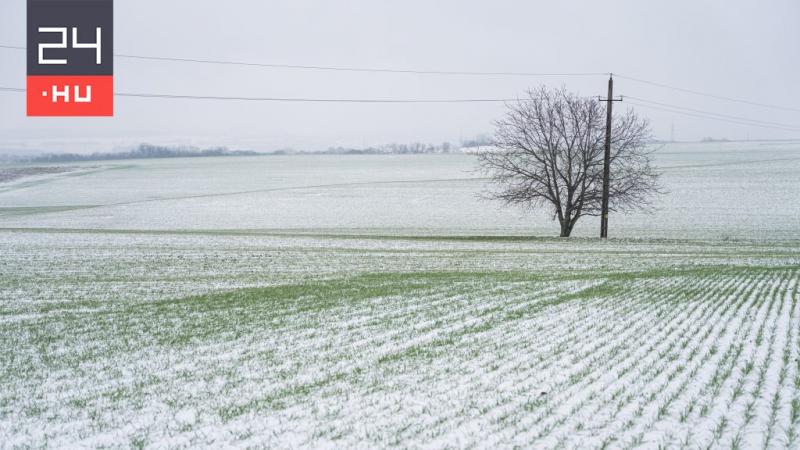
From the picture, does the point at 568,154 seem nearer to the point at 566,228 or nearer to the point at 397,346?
the point at 566,228

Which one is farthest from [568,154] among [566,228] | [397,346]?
[397,346]

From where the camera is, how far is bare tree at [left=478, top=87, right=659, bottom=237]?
41.8m

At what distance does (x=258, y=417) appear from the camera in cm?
873

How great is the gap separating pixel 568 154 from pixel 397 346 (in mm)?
32195

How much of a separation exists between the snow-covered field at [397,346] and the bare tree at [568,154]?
9564 mm

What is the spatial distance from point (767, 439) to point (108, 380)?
9.24m

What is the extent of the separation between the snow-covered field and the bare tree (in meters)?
9.56

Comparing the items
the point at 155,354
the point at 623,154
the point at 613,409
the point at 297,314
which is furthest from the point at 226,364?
the point at 623,154

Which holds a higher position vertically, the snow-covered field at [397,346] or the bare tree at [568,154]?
the bare tree at [568,154]

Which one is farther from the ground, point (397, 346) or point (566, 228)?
point (566, 228)

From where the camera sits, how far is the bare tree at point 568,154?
41812mm

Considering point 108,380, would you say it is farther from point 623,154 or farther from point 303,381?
point 623,154

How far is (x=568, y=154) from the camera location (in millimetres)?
42219

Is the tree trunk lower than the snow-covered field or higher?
higher
